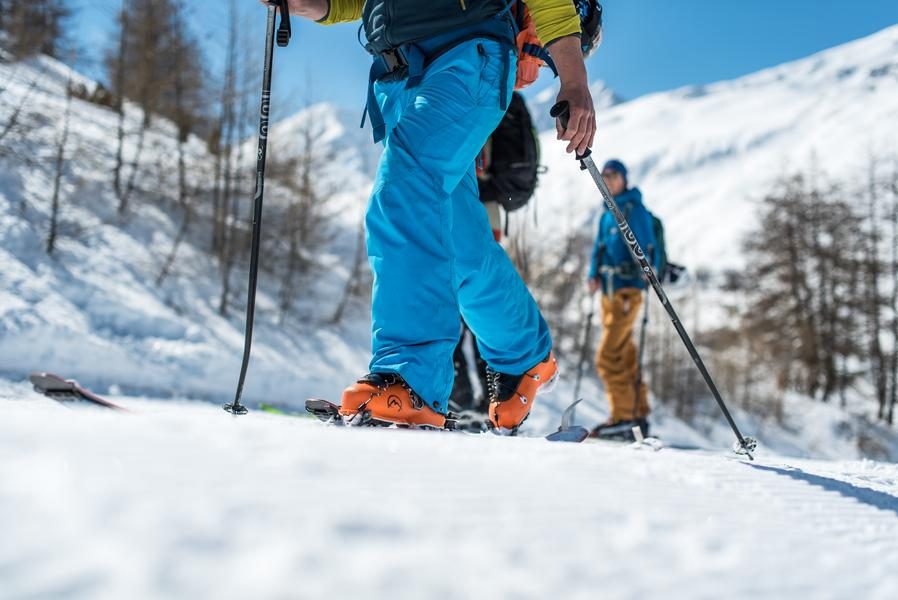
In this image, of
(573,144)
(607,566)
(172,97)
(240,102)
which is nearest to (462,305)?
(573,144)

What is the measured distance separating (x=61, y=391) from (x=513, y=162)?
2.47 meters

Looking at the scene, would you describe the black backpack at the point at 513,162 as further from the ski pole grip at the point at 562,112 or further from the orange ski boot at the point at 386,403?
the orange ski boot at the point at 386,403

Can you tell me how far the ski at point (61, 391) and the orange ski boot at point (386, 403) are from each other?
3.96 ft

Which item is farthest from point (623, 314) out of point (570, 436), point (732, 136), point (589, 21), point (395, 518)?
point (732, 136)

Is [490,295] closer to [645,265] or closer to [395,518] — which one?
[645,265]

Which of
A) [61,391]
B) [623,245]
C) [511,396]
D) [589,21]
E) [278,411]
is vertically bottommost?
[278,411]

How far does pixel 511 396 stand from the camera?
7.50 ft

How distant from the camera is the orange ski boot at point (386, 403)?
155 cm

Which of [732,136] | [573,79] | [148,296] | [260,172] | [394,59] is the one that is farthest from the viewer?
[732,136]

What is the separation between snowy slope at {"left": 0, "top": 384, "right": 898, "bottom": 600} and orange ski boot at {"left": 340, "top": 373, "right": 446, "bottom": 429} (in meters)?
0.63

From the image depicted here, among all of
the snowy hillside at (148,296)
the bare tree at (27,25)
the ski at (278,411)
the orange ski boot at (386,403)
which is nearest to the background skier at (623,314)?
the snowy hillside at (148,296)

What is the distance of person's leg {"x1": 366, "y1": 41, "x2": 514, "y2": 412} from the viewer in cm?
164

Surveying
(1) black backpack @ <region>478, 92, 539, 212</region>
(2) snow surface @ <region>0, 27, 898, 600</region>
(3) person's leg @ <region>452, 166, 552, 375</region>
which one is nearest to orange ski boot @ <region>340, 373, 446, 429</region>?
(2) snow surface @ <region>0, 27, 898, 600</region>

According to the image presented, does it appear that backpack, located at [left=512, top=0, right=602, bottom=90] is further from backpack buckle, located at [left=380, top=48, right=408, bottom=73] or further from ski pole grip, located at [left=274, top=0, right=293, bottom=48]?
ski pole grip, located at [left=274, top=0, right=293, bottom=48]
